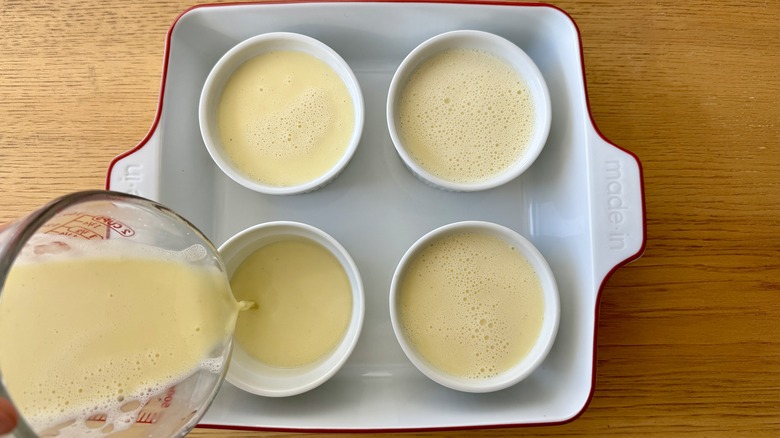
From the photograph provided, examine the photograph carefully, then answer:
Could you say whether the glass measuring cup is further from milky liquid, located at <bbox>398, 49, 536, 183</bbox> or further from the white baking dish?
milky liquid, located at <bbox>398, 49, 536, 183</bbox>

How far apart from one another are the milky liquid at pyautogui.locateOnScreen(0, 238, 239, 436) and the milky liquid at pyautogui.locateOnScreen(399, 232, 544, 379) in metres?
0.36

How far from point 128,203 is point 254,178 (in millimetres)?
308

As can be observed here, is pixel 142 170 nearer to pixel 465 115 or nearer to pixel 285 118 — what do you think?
pixel 285 118

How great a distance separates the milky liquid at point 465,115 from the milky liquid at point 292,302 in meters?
0.27

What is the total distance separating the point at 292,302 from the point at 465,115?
467 millimetres

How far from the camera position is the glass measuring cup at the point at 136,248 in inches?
28.2

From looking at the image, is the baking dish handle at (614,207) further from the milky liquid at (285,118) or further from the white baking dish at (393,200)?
the milky liquid at (285,118)

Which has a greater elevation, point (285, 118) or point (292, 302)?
point (285, 118)

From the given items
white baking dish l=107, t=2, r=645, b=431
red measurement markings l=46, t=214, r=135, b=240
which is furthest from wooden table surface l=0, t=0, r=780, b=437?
red measurement markings l=46, t=214, r=135, b=240

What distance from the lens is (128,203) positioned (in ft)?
2.39

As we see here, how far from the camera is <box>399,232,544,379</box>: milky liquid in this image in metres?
0.98

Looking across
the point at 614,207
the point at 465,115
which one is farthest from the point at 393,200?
the point at 614,207

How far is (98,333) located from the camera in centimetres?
72

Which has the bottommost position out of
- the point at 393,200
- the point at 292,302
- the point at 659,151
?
the point at 292,302
